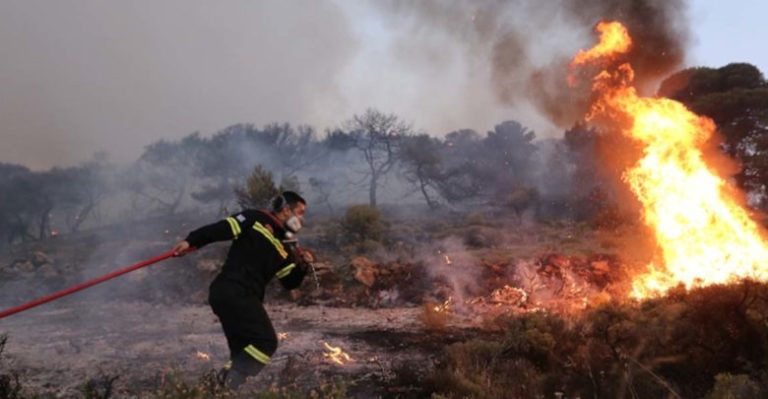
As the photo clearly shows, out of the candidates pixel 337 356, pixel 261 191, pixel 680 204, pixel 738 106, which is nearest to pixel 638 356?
pixel 337 356

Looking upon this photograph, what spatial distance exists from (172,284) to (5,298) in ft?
15.3

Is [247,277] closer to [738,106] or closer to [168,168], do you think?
[738,106]

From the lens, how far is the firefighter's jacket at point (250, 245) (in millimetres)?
4531

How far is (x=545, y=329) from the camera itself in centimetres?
642

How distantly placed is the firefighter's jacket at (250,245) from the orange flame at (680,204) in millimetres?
6788

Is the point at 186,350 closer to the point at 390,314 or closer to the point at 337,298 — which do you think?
the point at 390,314

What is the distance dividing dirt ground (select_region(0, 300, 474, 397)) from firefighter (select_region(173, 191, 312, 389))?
545 mm

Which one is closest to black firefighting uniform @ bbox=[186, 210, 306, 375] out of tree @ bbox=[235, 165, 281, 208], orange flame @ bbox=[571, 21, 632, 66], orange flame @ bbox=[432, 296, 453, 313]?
orange flame @ bbox=[432, 296, 453, 313]

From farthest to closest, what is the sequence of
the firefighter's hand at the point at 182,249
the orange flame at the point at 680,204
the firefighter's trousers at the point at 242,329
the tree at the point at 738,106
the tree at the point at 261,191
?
the tree at the point at 261,191 → the tree at the point at 738,106 → the orange flame at the point at 680,204 → the firefighter's hand at the point at 182,249 → the firefighter's trousers at the point at 242,329

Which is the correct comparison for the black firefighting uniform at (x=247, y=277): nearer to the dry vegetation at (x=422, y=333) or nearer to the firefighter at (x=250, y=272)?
the firefighter at (x=250, y=272)

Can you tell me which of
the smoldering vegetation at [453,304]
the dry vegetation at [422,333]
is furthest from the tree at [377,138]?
the dry vegetation at [422,333]

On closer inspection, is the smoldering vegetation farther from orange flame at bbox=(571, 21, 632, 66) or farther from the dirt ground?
orange flame at bbox=(571, 21, 632, 66)

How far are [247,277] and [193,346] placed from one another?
375 centimetres

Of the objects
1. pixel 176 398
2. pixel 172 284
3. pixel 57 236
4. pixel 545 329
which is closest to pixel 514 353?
pixel 545 329
